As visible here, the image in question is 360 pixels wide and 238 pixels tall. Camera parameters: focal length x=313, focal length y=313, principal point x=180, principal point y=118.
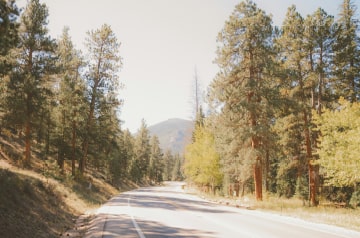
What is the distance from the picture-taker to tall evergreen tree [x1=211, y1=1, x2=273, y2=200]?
77.0 ft

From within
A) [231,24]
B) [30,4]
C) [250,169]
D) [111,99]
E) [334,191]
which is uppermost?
[30,4]

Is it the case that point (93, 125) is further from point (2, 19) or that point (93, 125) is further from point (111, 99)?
point (2, 19)

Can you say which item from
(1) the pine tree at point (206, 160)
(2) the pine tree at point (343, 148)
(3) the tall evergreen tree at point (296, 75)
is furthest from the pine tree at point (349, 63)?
(1) the pine tree at point (206, 160)

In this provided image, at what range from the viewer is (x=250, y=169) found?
2364cm

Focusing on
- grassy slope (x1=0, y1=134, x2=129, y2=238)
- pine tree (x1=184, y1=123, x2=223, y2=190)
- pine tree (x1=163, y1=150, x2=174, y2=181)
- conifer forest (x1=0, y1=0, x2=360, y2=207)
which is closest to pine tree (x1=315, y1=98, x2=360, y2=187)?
conifer forest (x1=0, y1=0, x2=360, y2=207)

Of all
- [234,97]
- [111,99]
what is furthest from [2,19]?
[111,99]

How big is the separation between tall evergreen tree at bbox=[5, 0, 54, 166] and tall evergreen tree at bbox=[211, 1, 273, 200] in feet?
47.3

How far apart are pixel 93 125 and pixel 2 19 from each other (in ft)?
78.6

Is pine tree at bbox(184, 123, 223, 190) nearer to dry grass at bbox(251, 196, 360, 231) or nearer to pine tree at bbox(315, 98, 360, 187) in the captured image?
dry grass at bbox(251, 196, 360, 231)

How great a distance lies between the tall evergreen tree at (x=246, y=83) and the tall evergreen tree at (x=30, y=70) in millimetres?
14415

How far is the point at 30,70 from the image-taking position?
26.3 m

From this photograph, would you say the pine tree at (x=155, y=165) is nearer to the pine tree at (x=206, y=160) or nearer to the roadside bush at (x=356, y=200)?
the pine tree at (x=206, y=160)

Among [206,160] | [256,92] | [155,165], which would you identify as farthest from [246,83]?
[155,165]

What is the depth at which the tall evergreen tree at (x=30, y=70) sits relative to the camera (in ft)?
80.6
